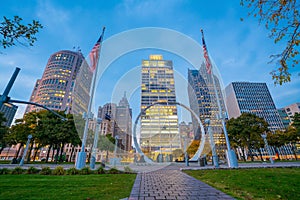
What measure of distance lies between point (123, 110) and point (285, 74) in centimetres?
10724

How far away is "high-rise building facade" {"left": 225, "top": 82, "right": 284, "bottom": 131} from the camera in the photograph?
9281 cm

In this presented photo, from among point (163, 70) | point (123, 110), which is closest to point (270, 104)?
point (163, 70)

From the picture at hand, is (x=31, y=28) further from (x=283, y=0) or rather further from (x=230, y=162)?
(x=230, y=162)

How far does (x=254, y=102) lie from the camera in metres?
96.8

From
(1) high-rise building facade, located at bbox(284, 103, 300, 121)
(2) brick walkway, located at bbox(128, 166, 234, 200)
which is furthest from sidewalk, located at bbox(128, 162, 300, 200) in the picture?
(1) high-rise building facade, located at bbox(284, 103, 300, 121)

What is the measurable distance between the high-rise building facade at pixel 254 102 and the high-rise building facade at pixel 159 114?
1707 inches

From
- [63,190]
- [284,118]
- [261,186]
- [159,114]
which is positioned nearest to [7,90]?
[63,190]

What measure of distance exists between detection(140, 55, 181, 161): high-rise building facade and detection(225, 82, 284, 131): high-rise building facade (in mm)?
43355

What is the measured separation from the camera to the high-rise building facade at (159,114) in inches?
3246

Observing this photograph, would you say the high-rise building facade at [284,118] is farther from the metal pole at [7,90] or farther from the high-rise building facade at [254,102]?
the metal pole at [7,90]

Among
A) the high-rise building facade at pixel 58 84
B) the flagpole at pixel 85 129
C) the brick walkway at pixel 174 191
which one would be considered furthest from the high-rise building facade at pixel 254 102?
the high-rise building facade at pixel 58 84

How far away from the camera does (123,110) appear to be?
4259 inches

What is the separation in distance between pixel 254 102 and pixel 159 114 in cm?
6639

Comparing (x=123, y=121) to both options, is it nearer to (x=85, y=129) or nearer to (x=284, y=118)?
(x=85, y=129)
